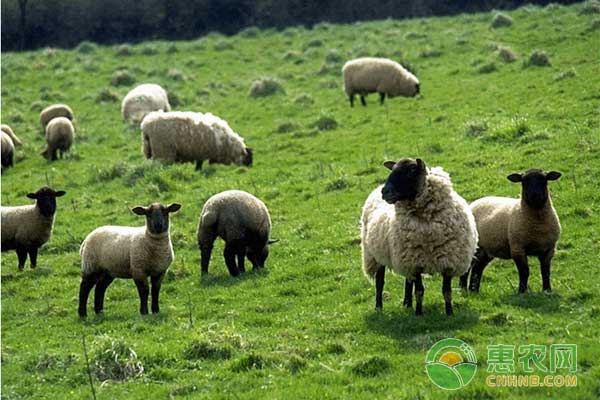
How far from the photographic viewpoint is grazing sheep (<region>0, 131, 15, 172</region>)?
23.4 metres

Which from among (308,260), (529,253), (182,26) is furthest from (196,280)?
(182,26)

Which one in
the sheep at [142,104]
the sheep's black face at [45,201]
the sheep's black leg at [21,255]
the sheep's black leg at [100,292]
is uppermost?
the sheep at [142,104]

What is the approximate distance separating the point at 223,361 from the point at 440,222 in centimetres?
304

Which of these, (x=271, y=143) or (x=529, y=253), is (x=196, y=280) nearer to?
(x=529, y=253)

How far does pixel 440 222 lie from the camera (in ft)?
34.5

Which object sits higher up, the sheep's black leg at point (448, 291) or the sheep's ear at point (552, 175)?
the sheep's ear at point (552, 175)

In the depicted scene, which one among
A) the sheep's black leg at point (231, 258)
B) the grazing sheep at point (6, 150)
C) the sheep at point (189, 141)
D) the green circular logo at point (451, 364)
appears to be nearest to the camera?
the green circular logo at point (451, 364)

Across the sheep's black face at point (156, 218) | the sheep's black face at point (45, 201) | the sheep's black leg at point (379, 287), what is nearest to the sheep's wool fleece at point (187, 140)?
A: the sheep's black face at point (45, 201)

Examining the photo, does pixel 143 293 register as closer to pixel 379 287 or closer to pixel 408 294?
pixel 379 287

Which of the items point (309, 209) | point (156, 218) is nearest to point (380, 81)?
point (309, 209)

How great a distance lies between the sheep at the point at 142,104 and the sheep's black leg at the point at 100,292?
15.0 m

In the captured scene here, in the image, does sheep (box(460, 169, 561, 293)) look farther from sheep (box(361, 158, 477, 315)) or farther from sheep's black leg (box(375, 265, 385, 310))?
sheep's black leg (box(375, 265, 385, 310))

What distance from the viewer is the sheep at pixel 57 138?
24016mm

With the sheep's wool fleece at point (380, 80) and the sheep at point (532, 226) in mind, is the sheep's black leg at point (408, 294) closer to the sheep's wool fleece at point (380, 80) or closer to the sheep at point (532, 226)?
the sheep at point (532, 226)
